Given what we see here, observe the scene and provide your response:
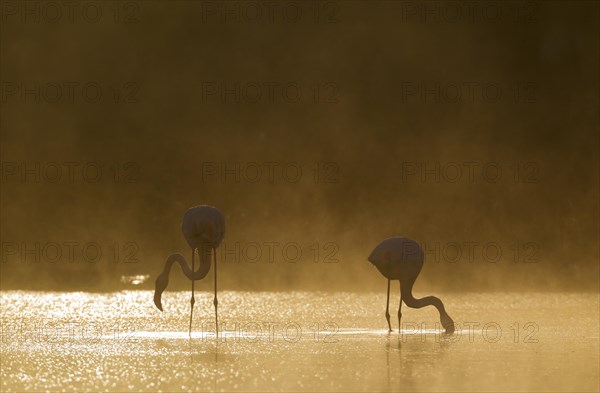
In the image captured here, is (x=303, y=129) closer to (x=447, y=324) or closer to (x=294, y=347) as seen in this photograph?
(x=447, y=324)

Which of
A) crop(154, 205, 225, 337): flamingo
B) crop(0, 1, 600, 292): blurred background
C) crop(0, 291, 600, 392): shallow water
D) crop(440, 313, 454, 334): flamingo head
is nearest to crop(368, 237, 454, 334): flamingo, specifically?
crop(440, 313, 454, 334): flamingo head

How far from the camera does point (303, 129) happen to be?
2812 cm

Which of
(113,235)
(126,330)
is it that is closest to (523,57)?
(113,235)

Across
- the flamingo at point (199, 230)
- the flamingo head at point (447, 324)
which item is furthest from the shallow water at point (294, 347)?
the flamingo at point (199, 230)

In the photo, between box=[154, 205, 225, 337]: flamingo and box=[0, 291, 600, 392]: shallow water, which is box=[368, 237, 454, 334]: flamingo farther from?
box=[154, 205, 225, 337]: flamingo

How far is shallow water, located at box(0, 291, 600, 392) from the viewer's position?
715cm

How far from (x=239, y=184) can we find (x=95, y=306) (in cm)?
1366

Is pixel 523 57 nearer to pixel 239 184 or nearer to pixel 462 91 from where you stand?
pixel 462 91

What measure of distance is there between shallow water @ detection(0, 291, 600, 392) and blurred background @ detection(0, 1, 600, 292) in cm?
759

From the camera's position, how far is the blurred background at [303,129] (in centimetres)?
2291

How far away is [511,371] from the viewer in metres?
7.61

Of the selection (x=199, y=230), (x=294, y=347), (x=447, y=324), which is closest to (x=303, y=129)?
(x=199, y=230)

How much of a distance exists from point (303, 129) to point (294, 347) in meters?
19.6

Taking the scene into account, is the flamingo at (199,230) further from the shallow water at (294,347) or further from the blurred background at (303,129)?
the blurred background at (303,129)
